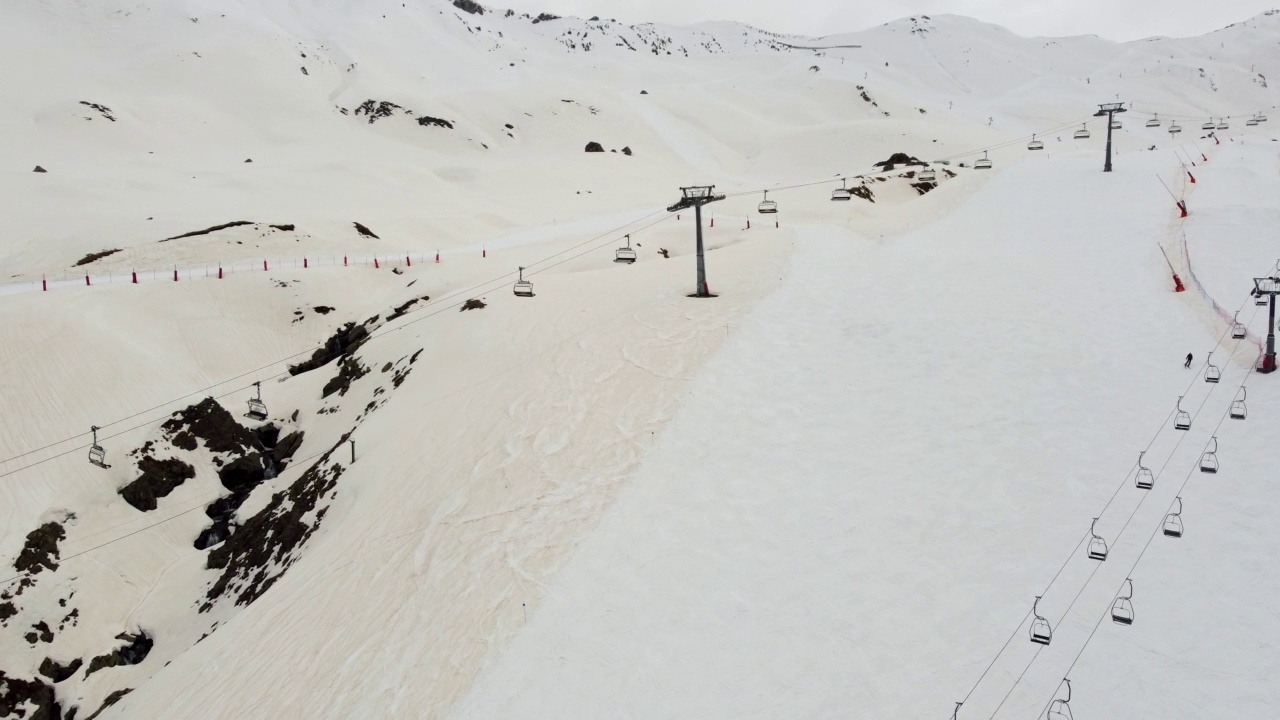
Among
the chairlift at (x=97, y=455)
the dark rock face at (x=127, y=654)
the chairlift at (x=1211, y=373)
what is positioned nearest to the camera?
the chairlift at (x=1211, y=373)

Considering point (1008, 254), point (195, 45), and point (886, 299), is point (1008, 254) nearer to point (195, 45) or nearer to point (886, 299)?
point (886, 299)

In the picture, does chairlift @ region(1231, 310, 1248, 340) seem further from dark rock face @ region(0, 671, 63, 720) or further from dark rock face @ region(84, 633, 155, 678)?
dark rock face @ region(0, 671, 63, 720)

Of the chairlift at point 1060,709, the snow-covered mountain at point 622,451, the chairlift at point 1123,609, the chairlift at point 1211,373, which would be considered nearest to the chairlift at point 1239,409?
the snow-covered mountain at point 622,451

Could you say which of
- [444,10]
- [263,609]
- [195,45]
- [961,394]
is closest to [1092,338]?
[961,394]

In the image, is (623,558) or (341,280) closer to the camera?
(623,558)

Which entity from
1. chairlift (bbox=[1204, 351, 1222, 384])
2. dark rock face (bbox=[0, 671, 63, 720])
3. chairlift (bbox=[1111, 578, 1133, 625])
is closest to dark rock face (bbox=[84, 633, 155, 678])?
dark rock face (bbox=[0, 671, 63, 720])

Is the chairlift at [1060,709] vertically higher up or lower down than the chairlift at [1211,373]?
lower down

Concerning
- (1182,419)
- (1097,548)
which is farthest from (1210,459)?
(1097,548)

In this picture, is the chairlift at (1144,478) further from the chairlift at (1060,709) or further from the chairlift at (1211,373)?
the chairlift at (1060,709)
